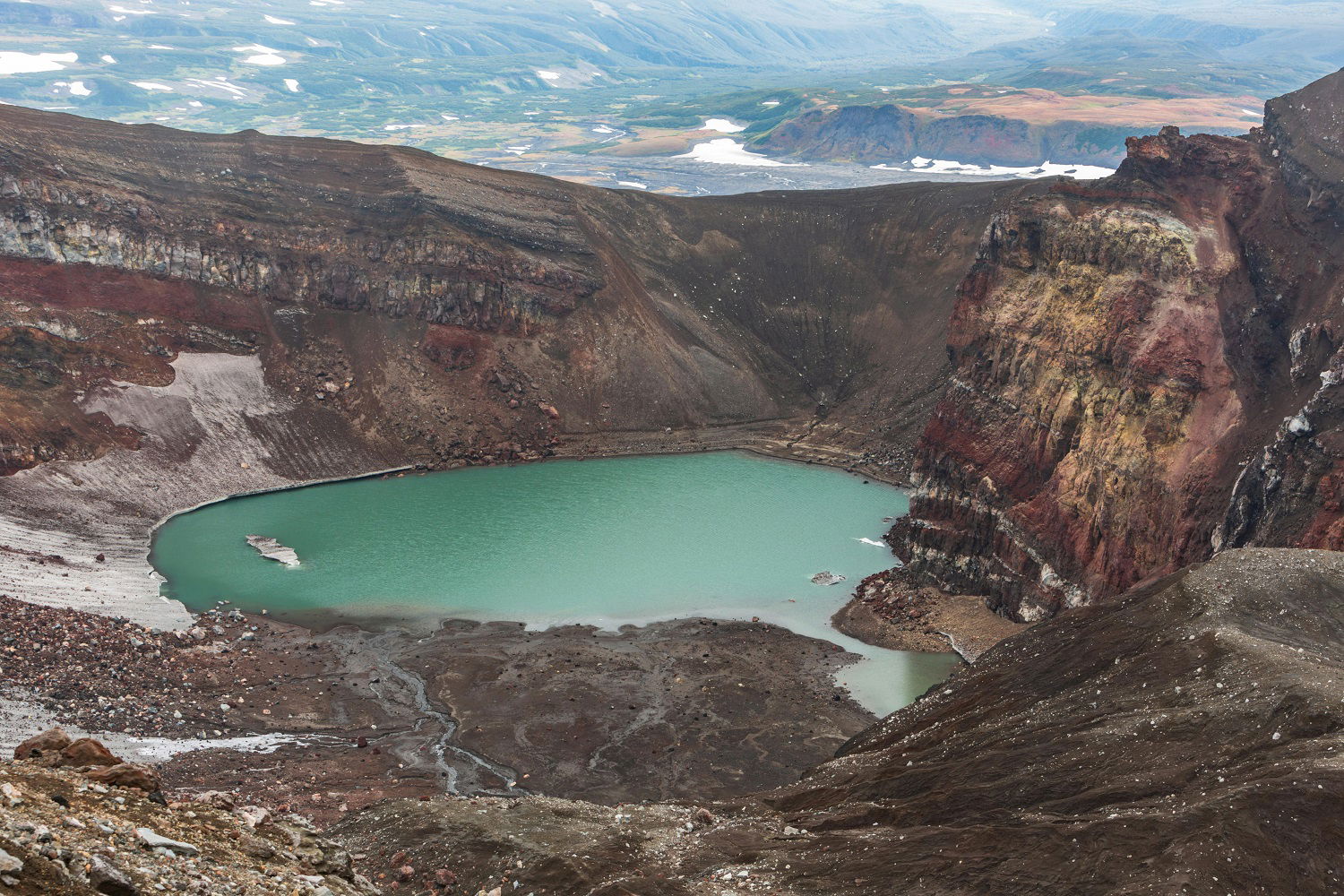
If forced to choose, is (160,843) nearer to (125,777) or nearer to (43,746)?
(125,777)

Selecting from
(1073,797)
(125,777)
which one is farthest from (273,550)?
(1073,797)

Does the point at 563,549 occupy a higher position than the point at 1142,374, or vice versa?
the point at 1142,374

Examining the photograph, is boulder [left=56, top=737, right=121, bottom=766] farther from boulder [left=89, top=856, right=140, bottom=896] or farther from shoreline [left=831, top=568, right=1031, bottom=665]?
shoreline [left=831, top=568, right=1031, bottom=665]

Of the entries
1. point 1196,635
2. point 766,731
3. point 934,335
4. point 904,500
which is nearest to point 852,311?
point 934,335

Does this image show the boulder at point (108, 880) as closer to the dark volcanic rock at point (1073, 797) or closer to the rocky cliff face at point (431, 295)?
the dark volcanic rock at point (1073, 797)

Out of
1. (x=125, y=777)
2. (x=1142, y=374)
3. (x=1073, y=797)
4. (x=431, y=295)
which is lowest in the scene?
(x=431, y=295)

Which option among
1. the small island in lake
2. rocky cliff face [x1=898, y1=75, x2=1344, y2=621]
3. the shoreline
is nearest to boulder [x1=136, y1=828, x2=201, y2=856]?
rocky cliff face [x1=898, y1=75, x2=1344, y2=621]

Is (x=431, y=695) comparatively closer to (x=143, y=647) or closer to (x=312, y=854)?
(x=143, y=647)

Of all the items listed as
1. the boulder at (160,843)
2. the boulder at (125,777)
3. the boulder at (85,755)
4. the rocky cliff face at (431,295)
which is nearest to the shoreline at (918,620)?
the rocky cliff face at (431,295)
